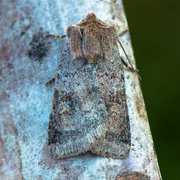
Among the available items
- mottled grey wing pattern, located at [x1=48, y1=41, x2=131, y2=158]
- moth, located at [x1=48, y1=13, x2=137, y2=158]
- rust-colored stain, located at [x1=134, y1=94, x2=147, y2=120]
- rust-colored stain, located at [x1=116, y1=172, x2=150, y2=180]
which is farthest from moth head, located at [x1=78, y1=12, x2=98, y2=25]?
rust-colored stain, located at [x1=116, y1=172, x2=150, y2=180]

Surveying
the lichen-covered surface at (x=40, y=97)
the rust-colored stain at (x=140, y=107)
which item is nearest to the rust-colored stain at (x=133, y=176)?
the lichen-covered surface at (x=40, y=97)

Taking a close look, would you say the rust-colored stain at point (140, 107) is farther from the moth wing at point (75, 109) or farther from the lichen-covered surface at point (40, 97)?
the moth wing at point (75, 109)

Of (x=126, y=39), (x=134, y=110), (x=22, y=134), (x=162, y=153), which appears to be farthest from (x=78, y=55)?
(x=162, y=153)

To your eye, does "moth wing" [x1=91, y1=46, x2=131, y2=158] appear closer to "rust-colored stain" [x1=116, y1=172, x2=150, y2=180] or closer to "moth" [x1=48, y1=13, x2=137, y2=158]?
"moth" [x1=48, y1=13, x2=137, y2=158]

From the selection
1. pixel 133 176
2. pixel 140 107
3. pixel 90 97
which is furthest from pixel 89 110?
pixel 133 176

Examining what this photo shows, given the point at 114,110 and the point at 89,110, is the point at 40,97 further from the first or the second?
the point at 114,110

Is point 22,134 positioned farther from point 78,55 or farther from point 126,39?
point 126,39
